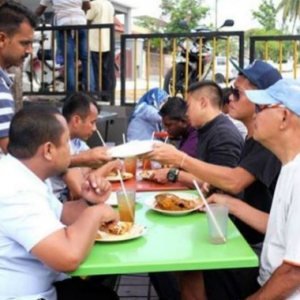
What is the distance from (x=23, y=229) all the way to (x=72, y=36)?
572 centimetres

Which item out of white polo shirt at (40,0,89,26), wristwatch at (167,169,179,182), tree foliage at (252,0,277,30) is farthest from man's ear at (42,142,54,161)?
tree foliage at (252,0,277,30)

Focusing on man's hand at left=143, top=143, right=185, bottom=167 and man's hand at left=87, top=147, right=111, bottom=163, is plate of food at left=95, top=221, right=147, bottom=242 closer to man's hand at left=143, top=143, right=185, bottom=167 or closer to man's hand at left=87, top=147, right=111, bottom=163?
man's hand at left=143, top=143, right=185, bottom=167

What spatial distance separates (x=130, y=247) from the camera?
2.08 meters

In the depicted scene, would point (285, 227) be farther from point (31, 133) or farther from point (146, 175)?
point (146, 175)

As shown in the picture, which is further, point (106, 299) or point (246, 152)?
point (246, 152)

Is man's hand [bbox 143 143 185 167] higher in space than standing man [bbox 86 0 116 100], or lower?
lower

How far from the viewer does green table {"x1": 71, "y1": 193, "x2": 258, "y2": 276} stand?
6.22ft

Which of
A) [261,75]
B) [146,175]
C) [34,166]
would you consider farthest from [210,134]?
[34,166]

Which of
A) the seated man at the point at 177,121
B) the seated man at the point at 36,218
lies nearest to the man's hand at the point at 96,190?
the seated man at the point at 36,218

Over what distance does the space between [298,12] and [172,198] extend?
32901 mm

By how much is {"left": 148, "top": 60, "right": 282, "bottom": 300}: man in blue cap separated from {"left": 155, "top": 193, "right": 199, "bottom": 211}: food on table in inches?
4.6

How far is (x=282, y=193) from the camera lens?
208 centimetres

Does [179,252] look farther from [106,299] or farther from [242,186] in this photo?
[242,186]

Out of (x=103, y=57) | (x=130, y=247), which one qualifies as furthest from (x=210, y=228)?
(x=103, y=57)
